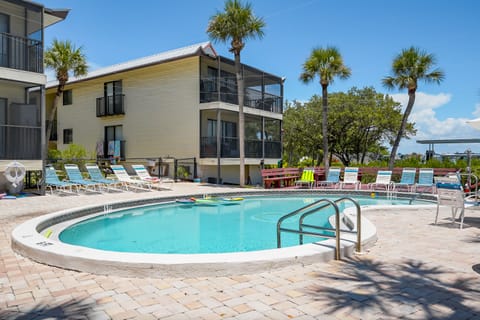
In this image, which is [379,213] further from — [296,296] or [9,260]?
[9,260]

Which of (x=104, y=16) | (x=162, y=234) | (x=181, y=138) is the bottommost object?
(x=162, y=234)

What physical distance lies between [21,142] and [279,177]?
11.5 m

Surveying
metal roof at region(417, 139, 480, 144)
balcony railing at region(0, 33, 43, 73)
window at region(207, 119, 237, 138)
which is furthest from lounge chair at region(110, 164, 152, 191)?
metal roof at region(417, 139, 480, 144)

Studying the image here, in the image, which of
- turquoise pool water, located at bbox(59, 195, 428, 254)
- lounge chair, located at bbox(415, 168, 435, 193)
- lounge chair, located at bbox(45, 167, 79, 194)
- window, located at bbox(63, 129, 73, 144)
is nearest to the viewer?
turquoise pool water, located at bbox(59, 195, 428, 254)

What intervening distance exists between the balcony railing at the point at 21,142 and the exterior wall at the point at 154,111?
8.75 meters

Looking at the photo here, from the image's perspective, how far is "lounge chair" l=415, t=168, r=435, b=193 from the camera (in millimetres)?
15723

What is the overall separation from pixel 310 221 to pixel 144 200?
5587mm

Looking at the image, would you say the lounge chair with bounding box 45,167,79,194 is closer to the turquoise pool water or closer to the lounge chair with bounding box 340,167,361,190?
the turquoise pool water

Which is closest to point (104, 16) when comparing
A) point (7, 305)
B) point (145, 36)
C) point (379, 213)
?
point (145, 36)

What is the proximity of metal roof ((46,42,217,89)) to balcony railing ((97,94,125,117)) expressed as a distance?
156cm

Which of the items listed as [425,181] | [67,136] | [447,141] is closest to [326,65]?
[425,181]

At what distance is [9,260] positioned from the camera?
5.01 metres

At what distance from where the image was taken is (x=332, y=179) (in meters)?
17.9

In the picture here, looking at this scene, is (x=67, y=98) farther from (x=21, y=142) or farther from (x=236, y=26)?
(x=236, y=26)
